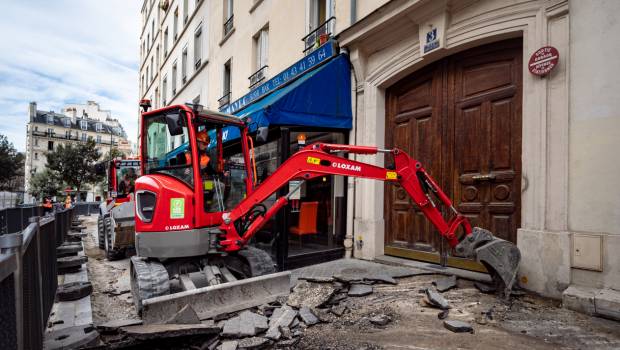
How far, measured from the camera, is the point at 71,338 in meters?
3.20

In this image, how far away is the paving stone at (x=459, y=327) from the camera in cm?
→ 355

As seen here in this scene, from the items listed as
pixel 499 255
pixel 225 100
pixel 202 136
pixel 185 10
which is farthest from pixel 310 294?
pixel 185 10

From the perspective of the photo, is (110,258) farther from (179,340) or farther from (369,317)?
(369,317)

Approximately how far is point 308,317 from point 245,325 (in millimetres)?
657

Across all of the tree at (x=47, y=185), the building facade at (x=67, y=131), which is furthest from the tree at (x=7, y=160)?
the building facade at (x=67, y=131)

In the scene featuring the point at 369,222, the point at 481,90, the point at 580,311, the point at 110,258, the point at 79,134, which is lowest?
the point at 110,258

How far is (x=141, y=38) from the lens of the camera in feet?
106

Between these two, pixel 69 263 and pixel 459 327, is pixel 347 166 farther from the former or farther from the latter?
pixel 69 263

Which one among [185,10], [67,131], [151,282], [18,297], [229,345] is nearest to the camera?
[18,297]

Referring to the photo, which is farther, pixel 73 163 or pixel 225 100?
pixel 73 163

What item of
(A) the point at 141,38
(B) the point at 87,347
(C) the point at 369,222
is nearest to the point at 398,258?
(C) the point at 369,222

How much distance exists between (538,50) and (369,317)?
373 centimetres

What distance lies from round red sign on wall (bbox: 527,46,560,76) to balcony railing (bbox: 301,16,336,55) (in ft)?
14.2

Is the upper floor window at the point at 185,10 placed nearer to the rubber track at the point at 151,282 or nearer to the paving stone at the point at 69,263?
the paving stone at the point at 69,263
